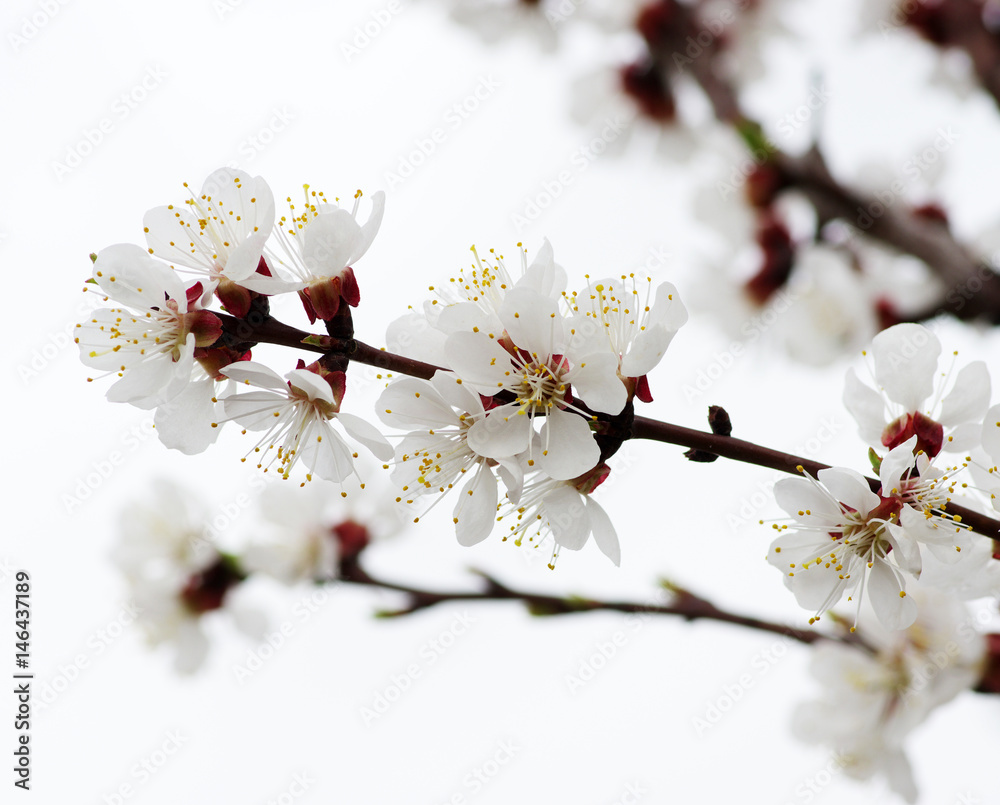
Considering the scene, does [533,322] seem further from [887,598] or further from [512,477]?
[887,598]

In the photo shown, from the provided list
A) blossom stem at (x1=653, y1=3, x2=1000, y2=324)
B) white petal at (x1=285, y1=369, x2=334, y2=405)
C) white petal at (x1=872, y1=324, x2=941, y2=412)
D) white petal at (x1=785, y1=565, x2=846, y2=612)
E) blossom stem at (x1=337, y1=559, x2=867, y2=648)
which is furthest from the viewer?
blossom stem at (x1=653, y1=3, x2=1000, y2=324)

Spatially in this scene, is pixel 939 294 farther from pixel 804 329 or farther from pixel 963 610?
pixel 963 610

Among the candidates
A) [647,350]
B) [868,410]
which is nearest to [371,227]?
[647,350]

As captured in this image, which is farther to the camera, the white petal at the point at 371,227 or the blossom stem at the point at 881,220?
the blossom stem at the point at 881,220

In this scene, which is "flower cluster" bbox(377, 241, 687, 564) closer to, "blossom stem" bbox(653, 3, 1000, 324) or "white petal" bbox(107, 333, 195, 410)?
"white petal" bbox(107, 333, 195, 410)

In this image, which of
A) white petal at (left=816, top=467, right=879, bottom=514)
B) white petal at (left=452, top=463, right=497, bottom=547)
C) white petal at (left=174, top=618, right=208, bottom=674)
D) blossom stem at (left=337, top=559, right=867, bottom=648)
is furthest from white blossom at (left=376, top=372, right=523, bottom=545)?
white petal at (left=174, top=618, right=208, bottom=674)

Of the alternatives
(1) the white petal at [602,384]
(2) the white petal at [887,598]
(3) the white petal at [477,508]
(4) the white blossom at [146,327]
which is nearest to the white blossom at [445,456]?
(3) the white petal at [477,508]

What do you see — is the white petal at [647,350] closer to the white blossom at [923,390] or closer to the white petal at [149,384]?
the white blossom at [923,390]
